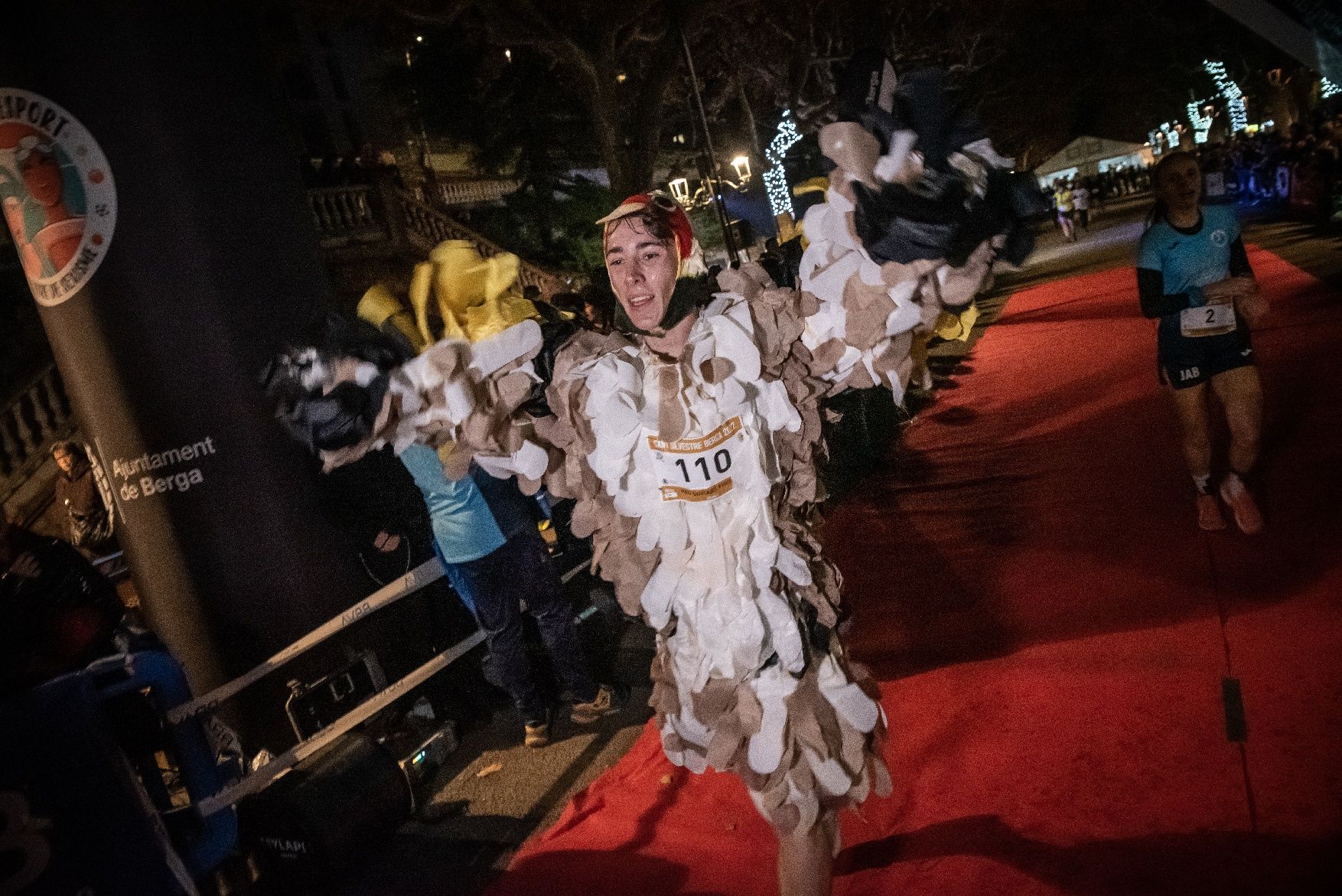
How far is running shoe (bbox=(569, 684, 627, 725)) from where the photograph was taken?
13.7ft

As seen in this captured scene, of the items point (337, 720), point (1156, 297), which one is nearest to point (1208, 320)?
point (1156, 297)

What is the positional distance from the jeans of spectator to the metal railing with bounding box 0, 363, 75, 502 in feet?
26.2

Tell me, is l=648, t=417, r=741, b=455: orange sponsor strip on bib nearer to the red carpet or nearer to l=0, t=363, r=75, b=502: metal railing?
the red carpet

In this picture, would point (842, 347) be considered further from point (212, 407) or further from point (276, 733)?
point (276, 733)

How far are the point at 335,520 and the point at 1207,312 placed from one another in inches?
176

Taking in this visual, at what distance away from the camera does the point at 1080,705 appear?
122 inches

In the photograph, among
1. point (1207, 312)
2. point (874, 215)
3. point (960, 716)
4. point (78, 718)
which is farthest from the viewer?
point (1207, 312)

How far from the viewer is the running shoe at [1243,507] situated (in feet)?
13.0

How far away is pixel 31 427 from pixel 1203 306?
11955 mm

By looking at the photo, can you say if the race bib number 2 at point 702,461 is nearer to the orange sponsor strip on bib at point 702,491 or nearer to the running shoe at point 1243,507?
the orange sponsor strip on bib at point 702,491

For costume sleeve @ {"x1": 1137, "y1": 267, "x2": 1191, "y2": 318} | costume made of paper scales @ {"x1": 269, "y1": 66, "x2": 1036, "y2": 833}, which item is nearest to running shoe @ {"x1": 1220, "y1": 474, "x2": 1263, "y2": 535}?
costume sleeve @ {"x1": 1137, "y1": 267, "x2": 1191, "y2": 318}

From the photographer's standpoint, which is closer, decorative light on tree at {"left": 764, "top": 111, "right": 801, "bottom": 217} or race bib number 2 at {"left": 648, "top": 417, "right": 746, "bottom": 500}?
race bib number 2 at {"left": 648, "top": 417, "right": 746, "bottom": 500}

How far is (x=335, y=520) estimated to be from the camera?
13.6ft

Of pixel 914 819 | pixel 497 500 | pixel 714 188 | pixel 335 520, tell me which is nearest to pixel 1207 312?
pixel 914 819
